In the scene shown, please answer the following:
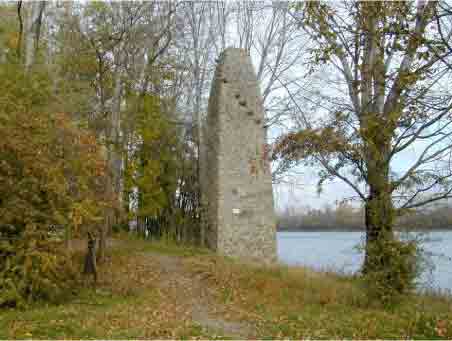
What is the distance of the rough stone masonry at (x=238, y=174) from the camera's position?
14039 millimetres

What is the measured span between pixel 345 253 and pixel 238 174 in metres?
4.71

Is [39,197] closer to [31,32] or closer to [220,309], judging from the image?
[220,309]

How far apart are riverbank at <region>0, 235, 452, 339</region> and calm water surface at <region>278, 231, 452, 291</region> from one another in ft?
1.77

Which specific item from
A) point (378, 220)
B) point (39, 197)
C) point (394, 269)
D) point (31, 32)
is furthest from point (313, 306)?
point (31, 32)

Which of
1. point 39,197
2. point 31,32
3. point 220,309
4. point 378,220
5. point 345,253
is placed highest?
point 31,32

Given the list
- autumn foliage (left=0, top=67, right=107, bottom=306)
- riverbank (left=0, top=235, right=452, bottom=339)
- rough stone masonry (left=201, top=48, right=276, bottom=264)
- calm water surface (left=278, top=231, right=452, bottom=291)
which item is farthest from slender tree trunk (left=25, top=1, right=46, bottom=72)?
calm water surface (left=278, top=231, right=452, bottom=291)

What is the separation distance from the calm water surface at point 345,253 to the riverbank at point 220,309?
1.77 ft

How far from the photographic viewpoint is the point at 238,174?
1433cm

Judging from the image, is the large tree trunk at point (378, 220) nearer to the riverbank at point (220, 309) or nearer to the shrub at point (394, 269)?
the shrub at point (394, 269)

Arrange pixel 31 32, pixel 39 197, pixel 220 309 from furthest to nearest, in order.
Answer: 1. pixel 31 32
2. pixel 39 197
3. pixel 220 309

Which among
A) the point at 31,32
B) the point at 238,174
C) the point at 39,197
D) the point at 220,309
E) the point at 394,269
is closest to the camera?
the point at 394,269

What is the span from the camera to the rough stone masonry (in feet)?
46.1

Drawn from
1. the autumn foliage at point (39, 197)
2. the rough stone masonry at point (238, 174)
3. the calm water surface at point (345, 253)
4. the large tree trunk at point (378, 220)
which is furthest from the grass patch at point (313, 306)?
the autumn foliage at point (39, 197)

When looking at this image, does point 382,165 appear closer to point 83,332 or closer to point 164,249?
point 83,332
